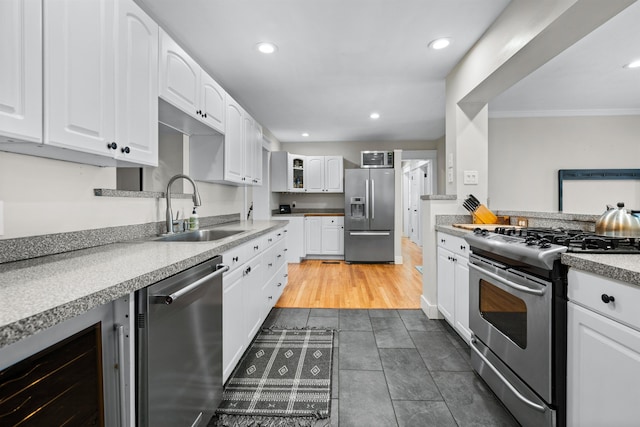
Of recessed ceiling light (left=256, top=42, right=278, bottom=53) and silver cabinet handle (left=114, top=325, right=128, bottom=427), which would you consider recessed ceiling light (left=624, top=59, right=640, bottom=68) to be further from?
silver cabinet handle (left=114, top=325, right=128, bottom=427)

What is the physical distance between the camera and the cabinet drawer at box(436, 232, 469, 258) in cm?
203

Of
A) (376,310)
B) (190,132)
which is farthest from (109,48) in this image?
(376,310)

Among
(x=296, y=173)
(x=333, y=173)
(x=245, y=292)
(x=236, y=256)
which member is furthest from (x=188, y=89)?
(x=333, y=173)

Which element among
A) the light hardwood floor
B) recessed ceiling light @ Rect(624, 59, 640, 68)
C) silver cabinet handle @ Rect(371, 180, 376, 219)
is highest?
recessed ceiling light @ Rect(624, 59, 640, 68)

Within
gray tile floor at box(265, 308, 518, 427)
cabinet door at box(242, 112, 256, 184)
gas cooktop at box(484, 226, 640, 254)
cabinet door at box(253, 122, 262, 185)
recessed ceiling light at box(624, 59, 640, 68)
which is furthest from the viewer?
cabinet door at box(253, 122, 262, 185)

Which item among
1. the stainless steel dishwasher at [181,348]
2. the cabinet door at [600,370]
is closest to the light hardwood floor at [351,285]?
the stainless steel dishwasher at [181,348]

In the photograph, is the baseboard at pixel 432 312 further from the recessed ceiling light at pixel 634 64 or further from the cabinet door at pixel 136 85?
the recessed ceiling light at pixel 634 64

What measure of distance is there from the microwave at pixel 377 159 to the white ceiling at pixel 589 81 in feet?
5.73

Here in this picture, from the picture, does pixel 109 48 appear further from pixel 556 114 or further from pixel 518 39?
pixel 556 114

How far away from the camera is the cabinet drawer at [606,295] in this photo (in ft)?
2.80

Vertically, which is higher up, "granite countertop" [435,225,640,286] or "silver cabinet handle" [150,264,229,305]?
"granite countertop" [435,225,640,286]

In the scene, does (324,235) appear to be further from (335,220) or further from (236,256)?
(236,256)

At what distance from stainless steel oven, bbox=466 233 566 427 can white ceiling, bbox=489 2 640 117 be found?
2.16 m

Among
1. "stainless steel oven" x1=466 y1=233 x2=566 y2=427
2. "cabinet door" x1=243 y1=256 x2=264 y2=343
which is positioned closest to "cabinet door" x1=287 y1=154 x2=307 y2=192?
"cabinet door" x1=243 y1=256 x2=264 y2=343
